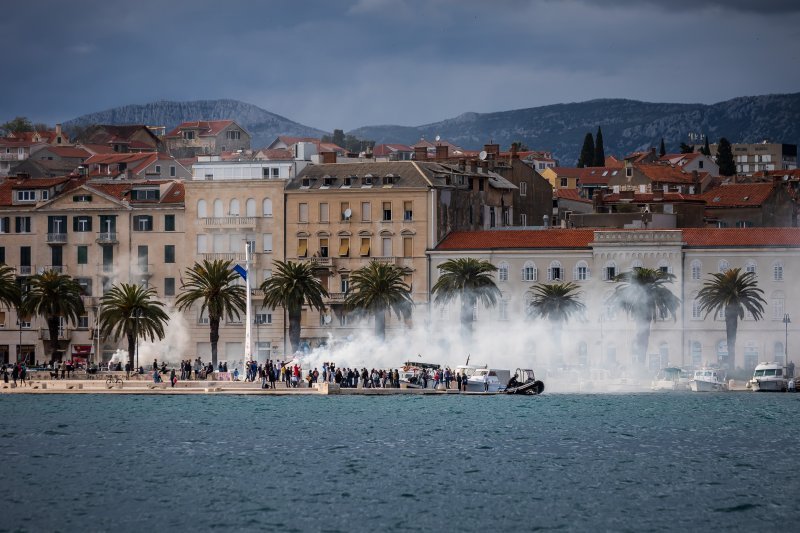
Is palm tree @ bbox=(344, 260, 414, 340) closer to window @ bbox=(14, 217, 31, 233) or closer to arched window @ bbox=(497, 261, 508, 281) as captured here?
arched window @ bbox=(497, 261, 508, 281)

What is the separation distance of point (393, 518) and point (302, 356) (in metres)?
64.3

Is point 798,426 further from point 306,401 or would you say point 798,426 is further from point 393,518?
point 393,518

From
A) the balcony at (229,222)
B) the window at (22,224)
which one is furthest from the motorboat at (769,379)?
the window at (22,224)

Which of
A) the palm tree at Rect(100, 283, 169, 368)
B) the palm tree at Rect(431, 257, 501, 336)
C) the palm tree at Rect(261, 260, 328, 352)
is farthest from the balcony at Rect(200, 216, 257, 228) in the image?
the palm tree at Rect(431, 257, 501, 336)

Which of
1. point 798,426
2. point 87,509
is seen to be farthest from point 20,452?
point 798,426

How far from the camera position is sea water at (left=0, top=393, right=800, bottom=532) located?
59281 millimetres

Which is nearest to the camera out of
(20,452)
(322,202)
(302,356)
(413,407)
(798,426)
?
(20,452)

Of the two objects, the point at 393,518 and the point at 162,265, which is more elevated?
the point at 162,265

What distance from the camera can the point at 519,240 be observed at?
13088cm

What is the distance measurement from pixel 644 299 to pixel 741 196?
38.7 meters

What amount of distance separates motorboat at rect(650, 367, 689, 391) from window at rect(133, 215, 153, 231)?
43.3m

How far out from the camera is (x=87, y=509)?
60594mm

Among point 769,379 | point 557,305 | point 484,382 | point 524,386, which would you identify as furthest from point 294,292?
point 769,379

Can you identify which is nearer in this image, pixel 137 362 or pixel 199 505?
pixel 199 505
